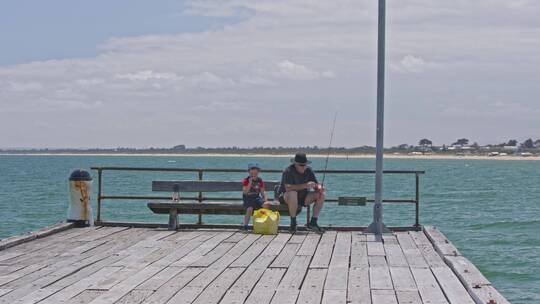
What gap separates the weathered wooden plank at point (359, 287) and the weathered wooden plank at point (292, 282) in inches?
18.5

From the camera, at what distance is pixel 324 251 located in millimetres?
11305

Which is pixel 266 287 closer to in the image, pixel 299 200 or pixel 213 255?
pixel 213 255

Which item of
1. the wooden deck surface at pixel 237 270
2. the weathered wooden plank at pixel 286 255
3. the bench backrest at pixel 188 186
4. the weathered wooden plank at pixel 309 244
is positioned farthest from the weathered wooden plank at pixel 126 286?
the bench backrest at pixel 188 186

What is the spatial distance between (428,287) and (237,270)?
6.66ft

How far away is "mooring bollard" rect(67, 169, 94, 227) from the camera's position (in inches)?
542

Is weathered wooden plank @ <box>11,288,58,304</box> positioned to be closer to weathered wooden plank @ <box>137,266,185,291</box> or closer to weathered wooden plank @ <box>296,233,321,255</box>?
weathered wooden plank @ <box>137,266,185,291</box>

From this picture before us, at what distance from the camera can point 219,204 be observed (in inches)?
540

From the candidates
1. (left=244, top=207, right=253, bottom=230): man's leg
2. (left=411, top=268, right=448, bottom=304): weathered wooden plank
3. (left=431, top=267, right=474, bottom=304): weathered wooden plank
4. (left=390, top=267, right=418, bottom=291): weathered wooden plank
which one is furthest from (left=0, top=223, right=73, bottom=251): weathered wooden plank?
(left=431, top=267, right=474, bottom=304): weathered wooden plank

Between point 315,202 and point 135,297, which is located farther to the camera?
point 315,202

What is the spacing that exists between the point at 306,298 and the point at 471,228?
73.5 feet

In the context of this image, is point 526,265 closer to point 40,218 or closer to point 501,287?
point 501,287

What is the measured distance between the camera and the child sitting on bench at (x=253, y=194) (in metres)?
13.6

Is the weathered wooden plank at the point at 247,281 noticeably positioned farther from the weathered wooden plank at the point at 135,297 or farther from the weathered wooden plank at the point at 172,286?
the weathered wooden plank at the point at 135,297

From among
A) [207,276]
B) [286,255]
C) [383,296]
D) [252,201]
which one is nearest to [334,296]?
[383,296]
